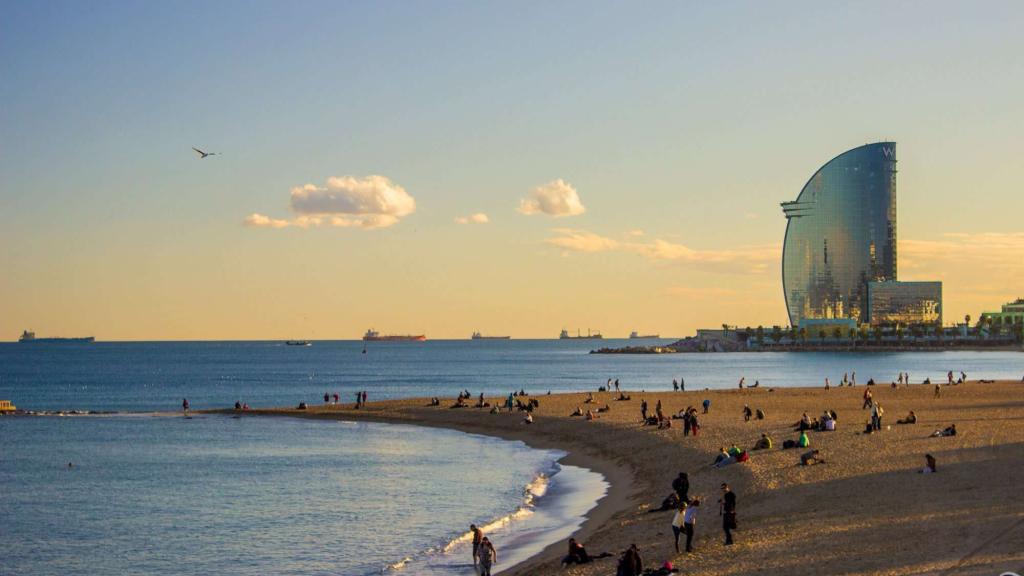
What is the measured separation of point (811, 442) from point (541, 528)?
13458 millimetres

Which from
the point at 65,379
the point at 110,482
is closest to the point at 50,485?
the point at 110,482

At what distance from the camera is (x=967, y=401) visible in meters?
62.9

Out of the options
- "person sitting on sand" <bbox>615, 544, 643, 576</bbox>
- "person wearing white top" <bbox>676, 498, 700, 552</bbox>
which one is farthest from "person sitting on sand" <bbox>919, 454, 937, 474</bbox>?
"person sitting on sand" <bbox>615, 544, 643, 576</bbox>

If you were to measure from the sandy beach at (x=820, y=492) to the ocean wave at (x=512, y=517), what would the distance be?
7.09 ft

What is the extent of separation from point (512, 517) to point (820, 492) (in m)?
8.82

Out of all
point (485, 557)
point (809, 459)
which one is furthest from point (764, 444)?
point (485, 557)

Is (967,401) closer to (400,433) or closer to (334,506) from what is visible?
(400,433)

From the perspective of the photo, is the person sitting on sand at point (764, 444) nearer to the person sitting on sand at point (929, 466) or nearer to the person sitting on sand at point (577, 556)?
the person sitting on sand at point (929, 466)

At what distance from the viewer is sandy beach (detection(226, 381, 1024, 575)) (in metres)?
20.9

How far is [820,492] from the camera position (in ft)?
93.5

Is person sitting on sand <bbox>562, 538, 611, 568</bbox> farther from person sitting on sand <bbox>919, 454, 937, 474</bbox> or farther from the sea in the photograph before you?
person sitting on sand <bbox>919, 454, 937, 474</bbox>

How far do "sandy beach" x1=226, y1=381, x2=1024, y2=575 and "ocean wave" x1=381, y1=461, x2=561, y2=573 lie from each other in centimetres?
216

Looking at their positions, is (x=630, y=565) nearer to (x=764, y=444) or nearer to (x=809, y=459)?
(x=809, y=459)

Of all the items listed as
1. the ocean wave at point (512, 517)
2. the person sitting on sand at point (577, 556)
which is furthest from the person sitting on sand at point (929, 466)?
the ocean wave at point (512, 517)
